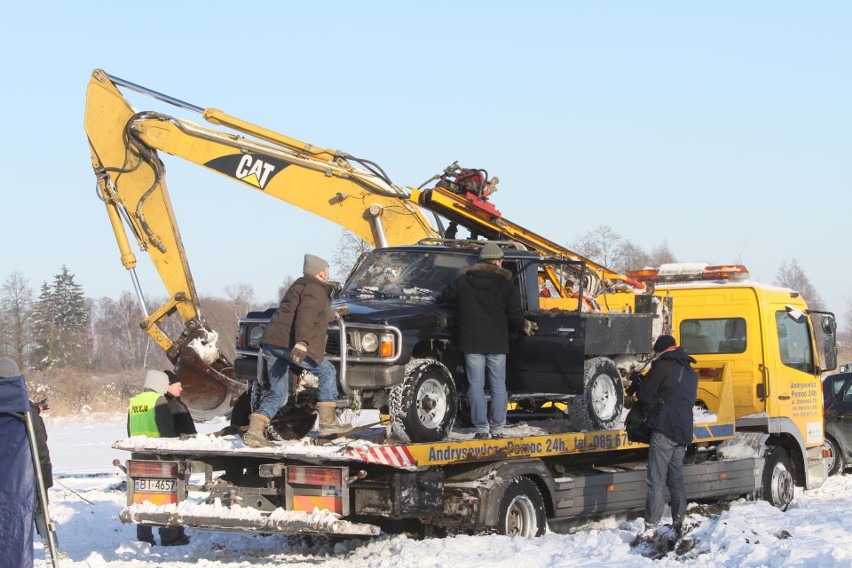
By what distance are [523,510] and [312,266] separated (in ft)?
9.40

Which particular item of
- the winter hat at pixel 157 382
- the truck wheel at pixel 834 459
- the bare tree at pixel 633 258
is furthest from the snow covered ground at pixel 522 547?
the bare tree at pixel 633 258

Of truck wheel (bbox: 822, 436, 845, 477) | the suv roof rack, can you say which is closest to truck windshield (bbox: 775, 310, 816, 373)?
the suv roof rack

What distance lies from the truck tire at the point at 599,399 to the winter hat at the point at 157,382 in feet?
13.2

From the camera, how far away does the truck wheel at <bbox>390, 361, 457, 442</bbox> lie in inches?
363

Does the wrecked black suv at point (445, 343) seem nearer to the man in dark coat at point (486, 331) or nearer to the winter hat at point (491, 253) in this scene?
the man in dark coat at point (486, 331)

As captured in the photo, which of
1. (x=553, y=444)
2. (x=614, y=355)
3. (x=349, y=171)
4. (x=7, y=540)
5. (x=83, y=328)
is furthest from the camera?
(x=83, y=328)

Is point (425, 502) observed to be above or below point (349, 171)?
below

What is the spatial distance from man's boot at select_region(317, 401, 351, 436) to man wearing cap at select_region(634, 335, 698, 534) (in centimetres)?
308

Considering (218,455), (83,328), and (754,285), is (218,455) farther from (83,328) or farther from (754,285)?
(83,328)

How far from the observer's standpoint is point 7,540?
6.88m

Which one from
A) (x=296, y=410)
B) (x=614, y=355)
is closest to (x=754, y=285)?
(x=614, y=355)

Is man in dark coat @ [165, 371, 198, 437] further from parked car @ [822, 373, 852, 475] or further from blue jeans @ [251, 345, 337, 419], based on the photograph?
parked car @ [822, 373, 852, 475]

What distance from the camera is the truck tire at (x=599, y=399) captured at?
10891 mm

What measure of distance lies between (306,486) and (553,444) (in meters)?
2.51
